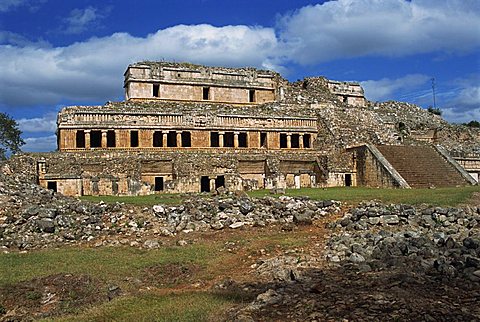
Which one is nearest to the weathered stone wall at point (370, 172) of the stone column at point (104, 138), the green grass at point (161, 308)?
the stone column at point (104, 138)

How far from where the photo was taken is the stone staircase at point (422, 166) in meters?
28.8

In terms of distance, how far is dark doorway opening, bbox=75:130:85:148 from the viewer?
31.3 meters

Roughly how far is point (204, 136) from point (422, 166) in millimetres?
15330

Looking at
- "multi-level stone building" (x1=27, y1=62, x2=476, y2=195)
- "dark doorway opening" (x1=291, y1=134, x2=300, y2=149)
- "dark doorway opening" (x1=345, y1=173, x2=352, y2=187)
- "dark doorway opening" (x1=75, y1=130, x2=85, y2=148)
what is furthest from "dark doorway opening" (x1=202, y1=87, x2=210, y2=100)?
"dark doorway opening" (x1=345, y1=173, x2=352, y2=187)

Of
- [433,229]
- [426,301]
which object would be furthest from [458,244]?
[426,301]

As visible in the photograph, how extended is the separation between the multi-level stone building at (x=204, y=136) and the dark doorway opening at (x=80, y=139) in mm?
70

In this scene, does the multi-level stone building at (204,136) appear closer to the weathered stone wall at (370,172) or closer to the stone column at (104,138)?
the stone column at (104,138)

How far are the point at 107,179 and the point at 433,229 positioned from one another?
1898 centimetres

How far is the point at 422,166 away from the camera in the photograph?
30.7 metres

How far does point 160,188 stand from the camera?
30.3 meters

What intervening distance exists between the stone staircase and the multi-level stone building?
233 centimetres

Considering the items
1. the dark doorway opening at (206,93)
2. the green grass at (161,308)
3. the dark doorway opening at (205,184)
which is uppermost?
the dark doorway opening at (206,93)

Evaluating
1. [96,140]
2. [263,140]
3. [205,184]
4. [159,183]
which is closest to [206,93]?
[263,140]

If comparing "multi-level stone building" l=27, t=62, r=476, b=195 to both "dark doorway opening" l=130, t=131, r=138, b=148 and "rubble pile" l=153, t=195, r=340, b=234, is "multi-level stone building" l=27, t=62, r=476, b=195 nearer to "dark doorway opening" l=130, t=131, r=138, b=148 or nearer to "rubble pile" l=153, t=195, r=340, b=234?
"dark doorway opening" l=130, t=131, r=138, b=148
